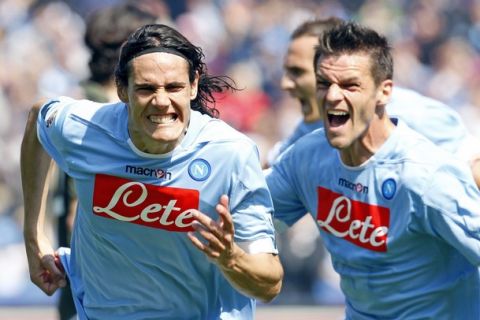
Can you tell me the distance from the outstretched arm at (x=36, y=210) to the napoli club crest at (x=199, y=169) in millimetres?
893

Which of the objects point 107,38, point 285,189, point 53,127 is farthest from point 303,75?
point 53,127

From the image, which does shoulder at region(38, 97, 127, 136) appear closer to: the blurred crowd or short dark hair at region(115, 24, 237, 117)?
short dark hair at region(115, 24, 237, 117)

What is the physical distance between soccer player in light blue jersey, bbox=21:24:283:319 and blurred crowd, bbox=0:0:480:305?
19.2 ft

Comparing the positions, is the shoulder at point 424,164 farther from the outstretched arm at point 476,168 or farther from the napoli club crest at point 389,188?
the outstretched arm at point 476,168

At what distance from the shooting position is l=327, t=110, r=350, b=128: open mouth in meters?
5.37

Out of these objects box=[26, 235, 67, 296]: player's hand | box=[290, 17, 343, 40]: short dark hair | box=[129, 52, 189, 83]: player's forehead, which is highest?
box=[290, 17, 343, 40]: short dark hair

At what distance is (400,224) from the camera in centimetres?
529

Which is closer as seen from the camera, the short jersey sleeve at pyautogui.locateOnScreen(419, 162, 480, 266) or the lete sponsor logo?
the lete sponsor logo

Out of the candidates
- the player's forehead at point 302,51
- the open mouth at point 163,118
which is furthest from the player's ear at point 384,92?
the player's forehead at point 302,51

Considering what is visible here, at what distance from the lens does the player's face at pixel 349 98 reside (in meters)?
5.36

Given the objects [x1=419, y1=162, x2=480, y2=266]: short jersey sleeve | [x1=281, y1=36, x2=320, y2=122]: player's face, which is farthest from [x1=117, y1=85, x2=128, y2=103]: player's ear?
[x1=281, y1=36, x2=320, y2=122]: player's face

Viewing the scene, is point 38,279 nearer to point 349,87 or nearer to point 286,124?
point 349,87

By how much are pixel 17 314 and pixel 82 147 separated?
6268 millimetres

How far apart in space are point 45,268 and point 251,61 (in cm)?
623
